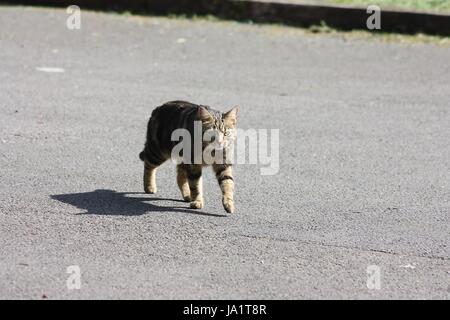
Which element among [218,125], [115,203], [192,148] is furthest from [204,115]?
[115,203]

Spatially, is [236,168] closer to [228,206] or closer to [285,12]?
[228,206]

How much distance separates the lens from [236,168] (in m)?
8.27

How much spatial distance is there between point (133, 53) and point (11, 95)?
86.1 inches

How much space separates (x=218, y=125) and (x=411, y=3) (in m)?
6.96

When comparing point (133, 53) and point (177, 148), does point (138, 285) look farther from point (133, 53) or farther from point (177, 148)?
point (133, 53)

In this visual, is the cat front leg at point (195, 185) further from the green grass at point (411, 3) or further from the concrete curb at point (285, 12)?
the green grass at point (411, 3)

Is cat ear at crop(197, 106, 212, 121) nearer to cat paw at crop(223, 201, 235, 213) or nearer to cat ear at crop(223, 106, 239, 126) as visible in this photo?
cat ear at crop(223, 106, 239, 126)

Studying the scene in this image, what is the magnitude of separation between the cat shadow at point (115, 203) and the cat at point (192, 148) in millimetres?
124

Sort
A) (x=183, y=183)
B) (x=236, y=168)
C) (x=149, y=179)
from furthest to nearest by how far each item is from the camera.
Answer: (x=236, y=168), (x=149, y=179), (x=183, y=183)

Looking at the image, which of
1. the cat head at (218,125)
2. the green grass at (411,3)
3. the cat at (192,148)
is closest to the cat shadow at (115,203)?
the cat at (192,148)

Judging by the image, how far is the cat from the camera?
7145 mm

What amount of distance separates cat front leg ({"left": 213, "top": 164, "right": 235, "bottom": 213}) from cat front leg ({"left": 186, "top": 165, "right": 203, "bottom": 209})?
160mm

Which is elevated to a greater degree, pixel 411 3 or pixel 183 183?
pixel 411 3

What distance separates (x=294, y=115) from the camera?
31.9 ft
